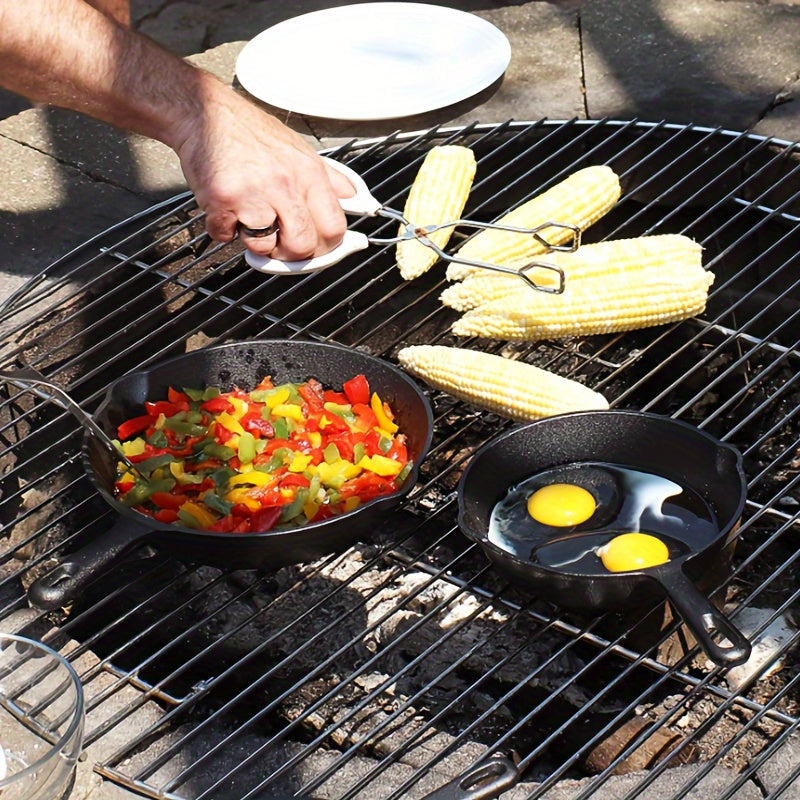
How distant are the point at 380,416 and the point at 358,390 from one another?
0.30 feet

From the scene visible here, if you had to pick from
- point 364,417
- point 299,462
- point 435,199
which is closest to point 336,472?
point 299,462

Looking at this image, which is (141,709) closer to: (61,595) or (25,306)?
(61,595)

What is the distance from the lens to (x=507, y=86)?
3.75 meters

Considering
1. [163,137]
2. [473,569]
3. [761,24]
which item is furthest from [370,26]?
[473,569]

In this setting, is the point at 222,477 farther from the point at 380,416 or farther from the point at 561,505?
the point at 561,505

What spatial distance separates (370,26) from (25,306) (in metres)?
1.74

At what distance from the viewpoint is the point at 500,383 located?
2.57 meters

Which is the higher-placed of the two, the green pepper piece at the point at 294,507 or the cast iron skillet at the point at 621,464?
the green pepper piece at the point at 294,507

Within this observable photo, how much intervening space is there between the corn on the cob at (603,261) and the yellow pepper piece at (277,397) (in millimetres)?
597

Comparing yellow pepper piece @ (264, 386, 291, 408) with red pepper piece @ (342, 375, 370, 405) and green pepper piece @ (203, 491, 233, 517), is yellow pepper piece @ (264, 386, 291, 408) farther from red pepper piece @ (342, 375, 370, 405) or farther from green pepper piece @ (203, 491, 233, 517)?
green pepper piece @ (203, 491, 233, 517)

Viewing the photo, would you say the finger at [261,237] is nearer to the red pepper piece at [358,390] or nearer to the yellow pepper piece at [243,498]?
the red pepper piece at [358,390]

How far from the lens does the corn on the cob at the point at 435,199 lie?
116 inches

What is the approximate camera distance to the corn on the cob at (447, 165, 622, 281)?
2891mm

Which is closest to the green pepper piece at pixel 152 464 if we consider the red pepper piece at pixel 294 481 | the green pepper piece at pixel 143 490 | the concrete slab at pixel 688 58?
the green pepper piece at pixel 143 490
